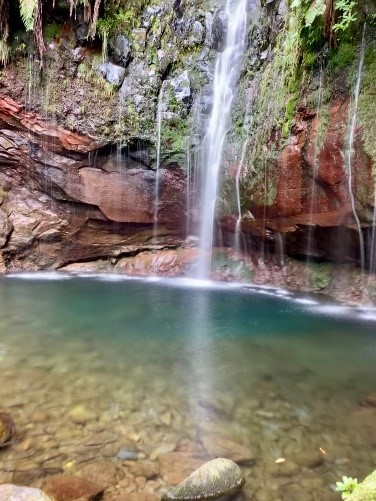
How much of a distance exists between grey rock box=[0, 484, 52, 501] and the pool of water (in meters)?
0.36

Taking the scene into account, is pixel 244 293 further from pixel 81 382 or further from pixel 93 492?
pixel 93 492

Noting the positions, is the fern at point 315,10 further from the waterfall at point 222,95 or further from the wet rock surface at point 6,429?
the wet rock surface at point 6,429

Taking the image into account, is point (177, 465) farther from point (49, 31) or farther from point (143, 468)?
point (49, 31)

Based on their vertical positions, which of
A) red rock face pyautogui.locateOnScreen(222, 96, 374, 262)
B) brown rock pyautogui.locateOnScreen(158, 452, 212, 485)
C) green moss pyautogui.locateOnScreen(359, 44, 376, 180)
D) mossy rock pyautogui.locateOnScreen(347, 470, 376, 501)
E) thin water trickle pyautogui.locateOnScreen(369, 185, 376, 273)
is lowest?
brown rock pyautogui.locateOnScreen(158, 452, 212, 485)

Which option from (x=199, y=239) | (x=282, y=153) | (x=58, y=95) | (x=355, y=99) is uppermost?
(x=58, y=95)

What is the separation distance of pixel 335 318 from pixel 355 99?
4270 millimetres

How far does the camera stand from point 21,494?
2.08m

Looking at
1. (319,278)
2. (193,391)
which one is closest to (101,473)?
(193,391)

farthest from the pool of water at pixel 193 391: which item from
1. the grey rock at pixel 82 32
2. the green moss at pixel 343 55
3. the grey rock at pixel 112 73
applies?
the grey rock at pixel 82 32

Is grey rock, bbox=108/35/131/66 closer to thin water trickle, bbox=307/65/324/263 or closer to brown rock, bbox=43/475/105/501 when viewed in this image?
thin water trickle, bbox=307/65/324/263

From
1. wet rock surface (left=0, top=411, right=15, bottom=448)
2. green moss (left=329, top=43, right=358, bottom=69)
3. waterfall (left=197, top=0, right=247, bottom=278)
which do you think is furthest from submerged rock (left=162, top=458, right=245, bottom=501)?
waterfall (left=197, top=0, right=247, bottom=278)

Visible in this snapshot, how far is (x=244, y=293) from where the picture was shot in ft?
29.8

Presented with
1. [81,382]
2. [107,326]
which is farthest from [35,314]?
[81,382]

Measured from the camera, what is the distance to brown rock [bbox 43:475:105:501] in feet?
7.58
